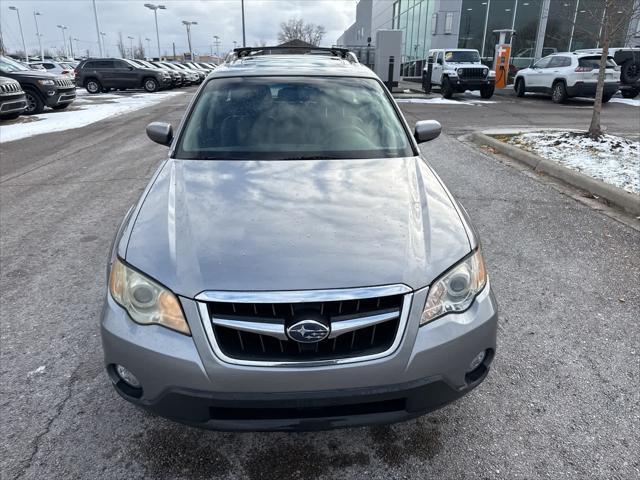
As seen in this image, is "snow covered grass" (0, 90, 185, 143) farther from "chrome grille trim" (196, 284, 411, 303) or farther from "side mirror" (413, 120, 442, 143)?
"chrome grille trim" (196, 284, 411, 303)

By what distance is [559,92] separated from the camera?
1795 centimetres

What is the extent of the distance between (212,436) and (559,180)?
20.5ft

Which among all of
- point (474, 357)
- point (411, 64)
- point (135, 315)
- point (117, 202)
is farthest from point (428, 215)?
point (411, 64)

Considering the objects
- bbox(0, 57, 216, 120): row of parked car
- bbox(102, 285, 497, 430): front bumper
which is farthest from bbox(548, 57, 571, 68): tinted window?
bbox(102, 285, 497, 430): front bumper

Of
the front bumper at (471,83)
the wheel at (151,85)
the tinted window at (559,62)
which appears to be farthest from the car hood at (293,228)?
the wheel at (151,85)

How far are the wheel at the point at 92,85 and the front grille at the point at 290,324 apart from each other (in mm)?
28732

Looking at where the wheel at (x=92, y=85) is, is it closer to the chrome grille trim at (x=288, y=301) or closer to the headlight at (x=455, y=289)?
the chrome grille trim at (x=288, y=301)

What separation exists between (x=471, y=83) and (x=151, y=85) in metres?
17.6

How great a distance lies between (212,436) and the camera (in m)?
2.28

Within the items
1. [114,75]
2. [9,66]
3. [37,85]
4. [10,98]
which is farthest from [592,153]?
[114,75]

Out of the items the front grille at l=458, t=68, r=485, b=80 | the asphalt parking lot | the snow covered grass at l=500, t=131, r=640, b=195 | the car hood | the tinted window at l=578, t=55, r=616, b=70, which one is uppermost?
the tinted window at l=578, t=55, r=616, b=70

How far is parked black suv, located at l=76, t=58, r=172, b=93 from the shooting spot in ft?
86.0

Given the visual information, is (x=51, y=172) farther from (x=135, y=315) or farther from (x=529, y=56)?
(x=529, y=56)

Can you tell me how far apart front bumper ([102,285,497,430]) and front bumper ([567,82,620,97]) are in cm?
1816
